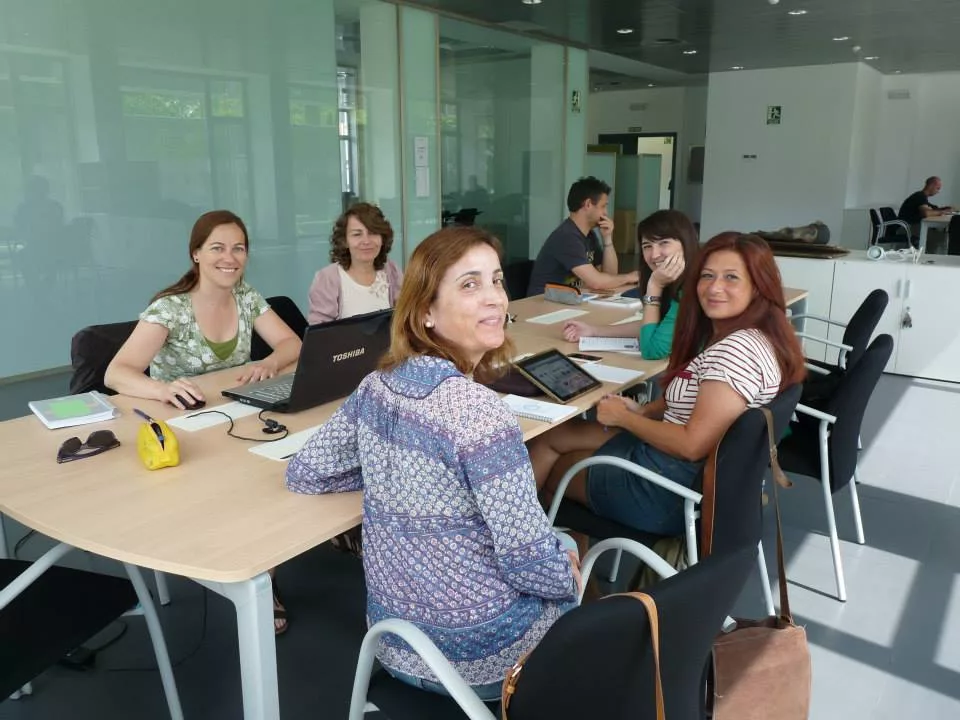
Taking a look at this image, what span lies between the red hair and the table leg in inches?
56.6

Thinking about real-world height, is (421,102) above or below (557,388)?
above

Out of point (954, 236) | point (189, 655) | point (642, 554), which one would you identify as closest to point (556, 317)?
point (189, 655)

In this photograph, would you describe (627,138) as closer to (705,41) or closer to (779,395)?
(705,41)

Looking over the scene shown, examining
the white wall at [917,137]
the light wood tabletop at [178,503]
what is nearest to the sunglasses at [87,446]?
the light wood tabletop at [178,503]

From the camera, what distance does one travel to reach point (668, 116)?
50.3 ft

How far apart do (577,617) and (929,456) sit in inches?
150

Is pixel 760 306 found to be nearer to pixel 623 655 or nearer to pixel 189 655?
pixel 623 655

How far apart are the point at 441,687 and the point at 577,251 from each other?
3.41 metres

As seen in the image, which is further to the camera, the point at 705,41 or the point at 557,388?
the point at 705,41

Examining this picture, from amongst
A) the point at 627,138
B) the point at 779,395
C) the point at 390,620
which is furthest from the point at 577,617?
the point at 627,138

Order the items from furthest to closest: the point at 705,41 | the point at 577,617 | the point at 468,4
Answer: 1. the point at 705,41
2. the point at 468,4
3. the point at 577,617

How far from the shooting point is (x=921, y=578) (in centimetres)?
285

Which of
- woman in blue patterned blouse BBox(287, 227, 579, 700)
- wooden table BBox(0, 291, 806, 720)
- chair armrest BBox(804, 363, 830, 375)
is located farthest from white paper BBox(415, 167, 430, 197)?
woman in blue patterned blouse BBox(287, 227, 579, 700)

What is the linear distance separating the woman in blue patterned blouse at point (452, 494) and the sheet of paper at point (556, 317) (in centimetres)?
217
